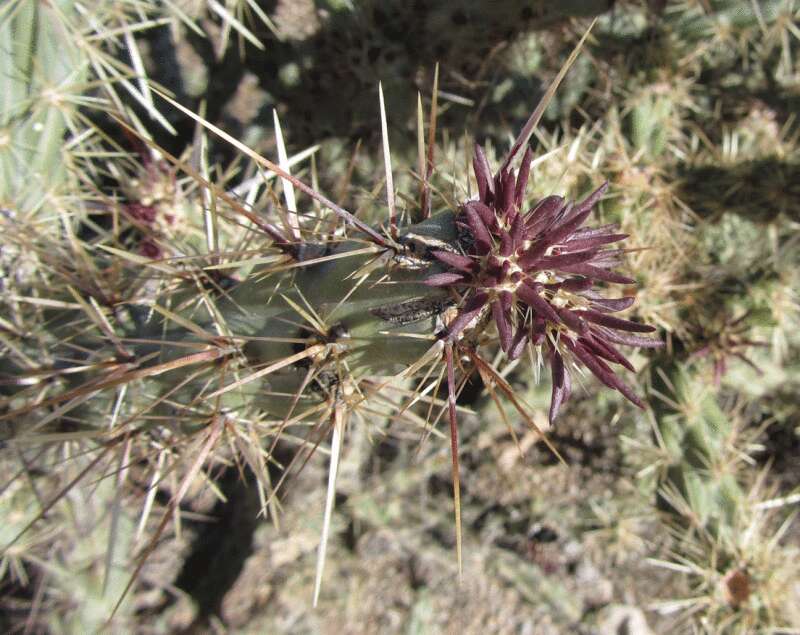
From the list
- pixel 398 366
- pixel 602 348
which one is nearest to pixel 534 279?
pixel 602 348

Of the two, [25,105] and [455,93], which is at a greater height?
[25,105]

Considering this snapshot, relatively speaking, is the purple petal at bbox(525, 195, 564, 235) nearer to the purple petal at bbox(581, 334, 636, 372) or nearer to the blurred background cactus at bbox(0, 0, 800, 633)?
the purple petal at bbox(581, 334, 636, 372)

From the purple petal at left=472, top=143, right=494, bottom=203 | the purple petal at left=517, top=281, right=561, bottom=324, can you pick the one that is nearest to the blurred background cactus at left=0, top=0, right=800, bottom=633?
the purple petal at left=472, top=143, right=494, bottom=203

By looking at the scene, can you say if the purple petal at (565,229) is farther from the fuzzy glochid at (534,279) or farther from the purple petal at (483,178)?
the purple petal at (483,178)

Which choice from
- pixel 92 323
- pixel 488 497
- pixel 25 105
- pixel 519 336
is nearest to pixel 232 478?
pixel 488 497

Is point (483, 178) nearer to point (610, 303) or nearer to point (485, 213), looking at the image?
point (485, 213)

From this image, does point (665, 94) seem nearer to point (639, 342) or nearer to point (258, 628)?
point (639, 342)
